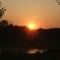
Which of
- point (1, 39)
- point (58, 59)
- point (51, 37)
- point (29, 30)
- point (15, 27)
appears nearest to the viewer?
point (58, 59)

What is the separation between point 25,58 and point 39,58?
43.6 inches

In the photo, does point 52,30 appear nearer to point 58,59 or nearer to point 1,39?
point 1,39

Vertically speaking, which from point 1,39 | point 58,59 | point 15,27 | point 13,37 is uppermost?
point 15,27

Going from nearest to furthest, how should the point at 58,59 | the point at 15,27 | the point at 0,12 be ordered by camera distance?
the point at 58,59 < the point at 0,12 < the point at 15,27

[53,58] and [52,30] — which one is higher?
[52,30]

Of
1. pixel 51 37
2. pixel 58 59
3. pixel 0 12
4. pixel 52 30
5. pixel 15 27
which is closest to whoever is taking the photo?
pixel 58 59

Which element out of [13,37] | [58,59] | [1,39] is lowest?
[58,59]

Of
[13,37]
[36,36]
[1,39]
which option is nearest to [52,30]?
[36,36]

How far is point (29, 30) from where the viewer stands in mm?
90188

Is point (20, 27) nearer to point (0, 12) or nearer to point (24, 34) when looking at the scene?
point (24, 34)

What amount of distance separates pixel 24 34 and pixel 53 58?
53529mm

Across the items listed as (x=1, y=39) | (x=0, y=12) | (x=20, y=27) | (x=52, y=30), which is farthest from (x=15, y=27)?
(x=0, y=12)

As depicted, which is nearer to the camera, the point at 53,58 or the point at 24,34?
the point at 53,58

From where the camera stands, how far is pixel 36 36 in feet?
261
